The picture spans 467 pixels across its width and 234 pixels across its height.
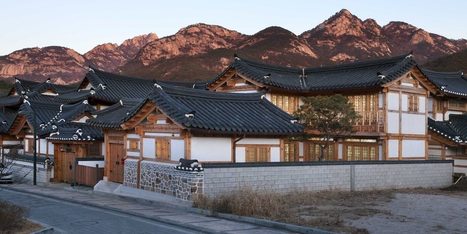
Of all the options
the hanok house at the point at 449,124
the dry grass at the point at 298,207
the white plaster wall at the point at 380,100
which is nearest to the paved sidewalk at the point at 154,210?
the dry grass at the point at 298,207

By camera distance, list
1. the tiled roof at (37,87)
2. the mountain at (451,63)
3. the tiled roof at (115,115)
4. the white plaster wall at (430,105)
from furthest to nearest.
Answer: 1. the mountain at (451,63)
2. the tiled roof at (37,87)
3. the white plaster wall at (430,105)
4. the tiled roof at (115,115)

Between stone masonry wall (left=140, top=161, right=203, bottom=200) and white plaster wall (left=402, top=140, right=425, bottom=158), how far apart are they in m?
18.4

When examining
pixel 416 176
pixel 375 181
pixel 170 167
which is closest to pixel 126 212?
pixel 170 167

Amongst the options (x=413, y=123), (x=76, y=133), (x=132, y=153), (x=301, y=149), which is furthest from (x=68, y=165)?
(x=413, y=123)

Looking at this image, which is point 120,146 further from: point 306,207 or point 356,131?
point 356,131

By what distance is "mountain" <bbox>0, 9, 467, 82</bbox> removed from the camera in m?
137

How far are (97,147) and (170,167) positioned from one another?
12.5 meters

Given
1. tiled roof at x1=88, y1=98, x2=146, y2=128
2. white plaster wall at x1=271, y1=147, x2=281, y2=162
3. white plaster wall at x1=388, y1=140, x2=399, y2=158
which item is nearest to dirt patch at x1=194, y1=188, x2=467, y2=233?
white plaster wall at x1=271, y1=147, x2=281, y2=162

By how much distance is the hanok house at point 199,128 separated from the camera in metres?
23.1

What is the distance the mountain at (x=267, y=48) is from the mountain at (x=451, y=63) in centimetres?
2367

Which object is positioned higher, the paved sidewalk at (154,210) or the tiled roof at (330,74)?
the tiled roof at (330,74)

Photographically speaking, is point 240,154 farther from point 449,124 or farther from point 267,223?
point 449,124

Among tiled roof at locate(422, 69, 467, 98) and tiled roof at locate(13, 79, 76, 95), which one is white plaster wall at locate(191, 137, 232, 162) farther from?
tiled roof at locate(13, 79, 76, 95)

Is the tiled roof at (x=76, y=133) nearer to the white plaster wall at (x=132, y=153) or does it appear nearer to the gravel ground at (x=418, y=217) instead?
the white plaster wall at (x=132, y=153)
